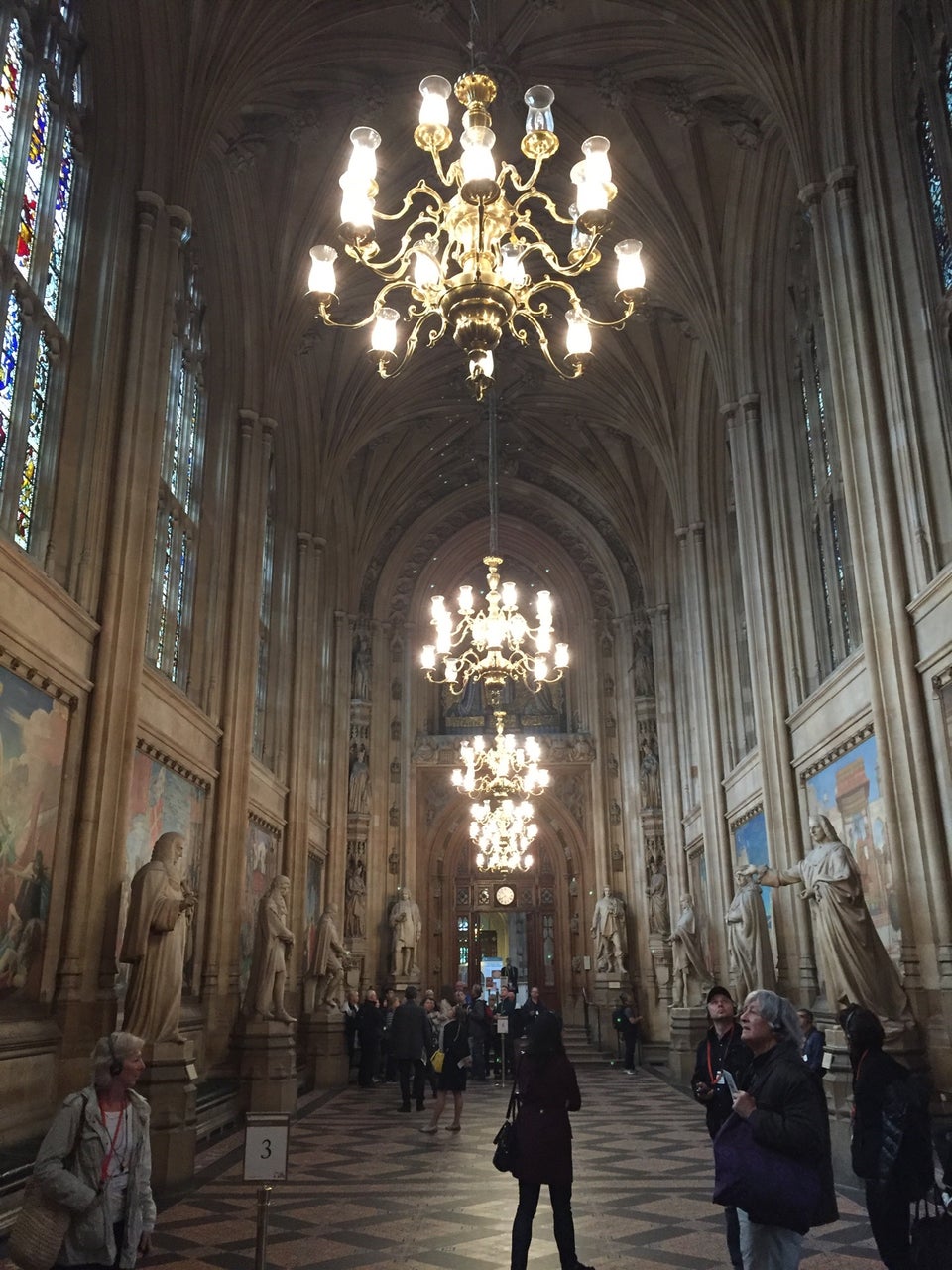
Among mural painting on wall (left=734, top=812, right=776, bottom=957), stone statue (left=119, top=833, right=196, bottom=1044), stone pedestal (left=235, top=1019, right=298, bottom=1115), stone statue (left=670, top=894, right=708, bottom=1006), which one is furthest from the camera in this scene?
stone statue (left=670, top=894, right=708, bottom=1006)

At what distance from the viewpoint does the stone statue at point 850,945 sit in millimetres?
9484

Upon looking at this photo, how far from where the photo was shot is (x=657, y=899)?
2380cm

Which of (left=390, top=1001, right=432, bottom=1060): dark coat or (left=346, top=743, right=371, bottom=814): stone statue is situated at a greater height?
(left=346, top=743, right=371, bottom=814): stone statue

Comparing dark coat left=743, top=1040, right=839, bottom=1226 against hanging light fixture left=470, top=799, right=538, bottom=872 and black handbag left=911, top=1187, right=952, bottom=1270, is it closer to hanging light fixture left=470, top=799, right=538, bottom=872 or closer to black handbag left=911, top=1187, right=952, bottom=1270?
black handbag left=911, top=1187, right=952, bottom=1270

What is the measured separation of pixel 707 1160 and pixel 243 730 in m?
8.75

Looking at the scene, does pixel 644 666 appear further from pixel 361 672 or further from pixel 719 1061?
pixel 719 1061

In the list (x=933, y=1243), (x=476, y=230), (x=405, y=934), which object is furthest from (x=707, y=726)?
(x=933, y=1243)

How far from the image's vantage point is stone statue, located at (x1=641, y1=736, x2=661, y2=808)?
24.5 m

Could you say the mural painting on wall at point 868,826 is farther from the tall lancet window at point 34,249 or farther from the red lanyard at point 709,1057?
the tall lancet window at point 34,249

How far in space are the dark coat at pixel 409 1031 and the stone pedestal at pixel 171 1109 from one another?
4542 millimetres

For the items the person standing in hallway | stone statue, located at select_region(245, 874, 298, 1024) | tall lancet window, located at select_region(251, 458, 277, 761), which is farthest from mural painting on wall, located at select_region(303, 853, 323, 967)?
stone statue, located at select_region(245, 874, 298, 1024)

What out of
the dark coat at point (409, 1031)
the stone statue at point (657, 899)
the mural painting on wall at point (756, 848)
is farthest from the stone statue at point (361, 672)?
the dark coat at point (409, 1031)

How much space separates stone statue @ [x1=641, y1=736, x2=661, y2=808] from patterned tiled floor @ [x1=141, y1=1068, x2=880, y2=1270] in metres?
12.4

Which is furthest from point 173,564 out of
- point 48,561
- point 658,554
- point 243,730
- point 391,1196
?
point 658,554
